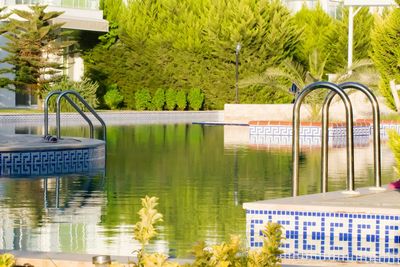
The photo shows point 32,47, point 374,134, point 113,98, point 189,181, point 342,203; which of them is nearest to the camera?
point 342,203

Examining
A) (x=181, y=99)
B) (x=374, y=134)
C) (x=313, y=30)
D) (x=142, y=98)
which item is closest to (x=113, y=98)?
(x=142, y=98)

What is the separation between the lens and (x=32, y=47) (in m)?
33.8

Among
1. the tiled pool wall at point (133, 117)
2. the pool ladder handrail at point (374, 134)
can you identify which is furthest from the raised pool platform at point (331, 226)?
the tiled pool wall at point (133, 117)

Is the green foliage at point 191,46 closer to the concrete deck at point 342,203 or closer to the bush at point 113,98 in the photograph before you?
the bush at point 113,98

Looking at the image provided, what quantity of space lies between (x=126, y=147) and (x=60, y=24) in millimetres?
14107

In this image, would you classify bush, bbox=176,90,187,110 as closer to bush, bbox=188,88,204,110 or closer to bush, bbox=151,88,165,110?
bush, bbox=188,88,204,110

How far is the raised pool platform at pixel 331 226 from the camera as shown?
870 centimetres

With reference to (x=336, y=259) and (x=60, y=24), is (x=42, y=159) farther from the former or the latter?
(x=60, y=24)

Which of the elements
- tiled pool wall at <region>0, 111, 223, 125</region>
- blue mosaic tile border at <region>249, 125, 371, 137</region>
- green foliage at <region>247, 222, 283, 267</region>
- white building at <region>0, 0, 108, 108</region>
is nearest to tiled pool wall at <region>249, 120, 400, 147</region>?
blue mosaic tile border at <region>249, 125, 371, 137</region>

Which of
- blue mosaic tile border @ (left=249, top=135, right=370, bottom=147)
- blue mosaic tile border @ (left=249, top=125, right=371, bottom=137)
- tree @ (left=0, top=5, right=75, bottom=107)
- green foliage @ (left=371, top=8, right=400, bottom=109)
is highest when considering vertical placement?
tree @ (left=0, top=5, right=75, bottom=107)

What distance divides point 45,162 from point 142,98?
2349 centimetres

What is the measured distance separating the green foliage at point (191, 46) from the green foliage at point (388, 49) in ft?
78.1

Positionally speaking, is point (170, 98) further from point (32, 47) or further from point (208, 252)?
point (208, 252)

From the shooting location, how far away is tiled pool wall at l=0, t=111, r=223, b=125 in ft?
103
